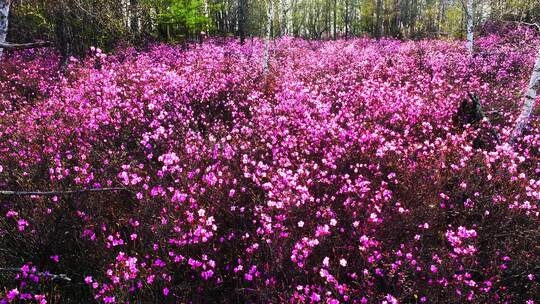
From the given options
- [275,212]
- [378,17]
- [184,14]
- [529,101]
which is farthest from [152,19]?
[378,17]

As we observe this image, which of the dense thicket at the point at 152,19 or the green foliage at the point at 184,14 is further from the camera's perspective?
the green foliage at the point at 184,14

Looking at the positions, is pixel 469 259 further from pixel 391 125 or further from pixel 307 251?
pixel 391 125

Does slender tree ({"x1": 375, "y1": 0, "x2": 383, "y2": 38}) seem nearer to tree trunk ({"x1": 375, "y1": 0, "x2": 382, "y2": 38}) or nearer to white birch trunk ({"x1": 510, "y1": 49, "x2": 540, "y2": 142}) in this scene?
tree trunk ({"x1": 375, "y1": 0, "x2": 382, "y2": 38})

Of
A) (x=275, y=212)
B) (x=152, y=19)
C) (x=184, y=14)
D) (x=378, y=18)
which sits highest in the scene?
(x=378, y=18)

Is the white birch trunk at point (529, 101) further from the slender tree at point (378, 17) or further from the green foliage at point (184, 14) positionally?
the slender tree at point (378, 17)

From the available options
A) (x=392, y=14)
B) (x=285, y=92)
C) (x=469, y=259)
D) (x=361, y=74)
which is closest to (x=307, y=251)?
(x=469, y=259)

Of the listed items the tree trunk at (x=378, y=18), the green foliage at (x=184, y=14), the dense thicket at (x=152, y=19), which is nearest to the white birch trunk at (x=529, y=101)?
the dense thicket at (x=152, y=19)

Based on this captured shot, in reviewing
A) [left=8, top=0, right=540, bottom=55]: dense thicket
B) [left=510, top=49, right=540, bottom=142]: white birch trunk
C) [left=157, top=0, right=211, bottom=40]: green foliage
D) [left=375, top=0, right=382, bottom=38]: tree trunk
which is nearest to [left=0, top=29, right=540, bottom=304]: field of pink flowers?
[left=510, top=49, right=540, bottom=142]: white birch trunk

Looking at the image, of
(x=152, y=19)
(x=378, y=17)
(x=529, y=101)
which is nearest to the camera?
(x=529, y=101)

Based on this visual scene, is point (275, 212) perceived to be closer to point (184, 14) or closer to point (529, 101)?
point (529, 101)

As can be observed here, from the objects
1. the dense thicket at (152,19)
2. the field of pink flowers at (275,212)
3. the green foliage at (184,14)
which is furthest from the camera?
the green foliage at (184,14)

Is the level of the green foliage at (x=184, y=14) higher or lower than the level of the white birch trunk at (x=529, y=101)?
higher

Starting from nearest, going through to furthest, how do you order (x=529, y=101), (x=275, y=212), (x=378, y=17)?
(x=275, y=212) < (x=529, y=101) < (x=378, y=17)

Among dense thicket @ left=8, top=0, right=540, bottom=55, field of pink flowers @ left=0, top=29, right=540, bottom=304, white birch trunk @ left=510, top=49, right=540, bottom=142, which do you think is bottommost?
field of pink flowers @ left=0, top=29, right=540, bottom=304
